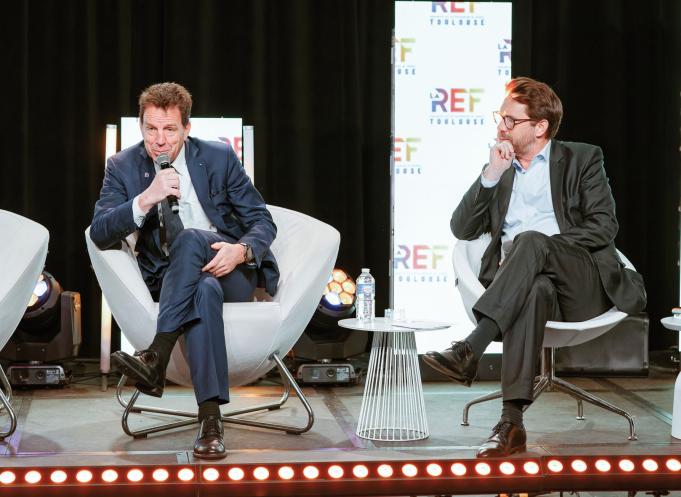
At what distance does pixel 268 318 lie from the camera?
3471 mm

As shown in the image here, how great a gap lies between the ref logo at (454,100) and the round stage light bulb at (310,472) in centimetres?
286

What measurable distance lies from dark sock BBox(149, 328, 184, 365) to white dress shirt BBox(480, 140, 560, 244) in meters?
1.34

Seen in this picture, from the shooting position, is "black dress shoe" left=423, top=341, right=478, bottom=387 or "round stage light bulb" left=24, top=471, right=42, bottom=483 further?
"black dress shoe" left=423, top=341, right=478, bottom=387

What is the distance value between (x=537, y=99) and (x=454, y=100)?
3.74 ft

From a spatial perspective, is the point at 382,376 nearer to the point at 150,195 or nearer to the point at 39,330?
the point at 150,195

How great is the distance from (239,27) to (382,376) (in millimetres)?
2561

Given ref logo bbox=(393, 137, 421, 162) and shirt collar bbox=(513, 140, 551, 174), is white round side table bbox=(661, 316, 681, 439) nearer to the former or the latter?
shirt collar bbox=(513, 140, 551, 174)

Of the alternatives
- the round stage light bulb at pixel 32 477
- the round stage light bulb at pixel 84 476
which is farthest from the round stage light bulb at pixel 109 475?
the round stage light bulb at pixel 32 477

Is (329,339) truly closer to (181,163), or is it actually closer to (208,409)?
(181,163)

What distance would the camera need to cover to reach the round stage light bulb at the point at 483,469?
238cm

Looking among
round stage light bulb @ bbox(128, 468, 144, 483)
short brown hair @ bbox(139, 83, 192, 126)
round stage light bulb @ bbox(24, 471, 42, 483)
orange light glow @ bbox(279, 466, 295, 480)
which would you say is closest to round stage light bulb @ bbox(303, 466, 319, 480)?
orange light glow @ bbox(279, 466, 295, 480)

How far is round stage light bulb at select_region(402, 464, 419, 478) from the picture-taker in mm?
2363

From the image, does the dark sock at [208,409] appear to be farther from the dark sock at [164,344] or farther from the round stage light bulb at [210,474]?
the round stage light bulb at [210,474]

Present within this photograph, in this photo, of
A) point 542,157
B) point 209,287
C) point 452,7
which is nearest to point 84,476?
point 209,287
